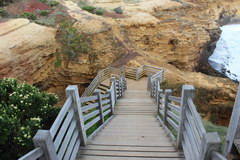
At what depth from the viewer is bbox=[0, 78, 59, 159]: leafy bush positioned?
4.18 metres

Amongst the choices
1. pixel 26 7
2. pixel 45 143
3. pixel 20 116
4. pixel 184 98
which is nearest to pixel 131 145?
pixel 184 98

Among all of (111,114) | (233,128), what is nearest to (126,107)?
(111,114)

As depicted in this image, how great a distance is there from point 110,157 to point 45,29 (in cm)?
1390

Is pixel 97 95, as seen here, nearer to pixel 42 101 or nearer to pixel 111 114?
pixel 42 101

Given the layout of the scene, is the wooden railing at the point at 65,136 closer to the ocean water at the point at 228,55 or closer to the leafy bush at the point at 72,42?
the leafy bush at the point at 72,42

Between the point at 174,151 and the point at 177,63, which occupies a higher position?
the point at 174,151

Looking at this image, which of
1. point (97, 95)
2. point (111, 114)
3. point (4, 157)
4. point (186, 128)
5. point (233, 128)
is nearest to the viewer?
point (233, 128)

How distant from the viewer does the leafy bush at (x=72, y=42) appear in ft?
52.4

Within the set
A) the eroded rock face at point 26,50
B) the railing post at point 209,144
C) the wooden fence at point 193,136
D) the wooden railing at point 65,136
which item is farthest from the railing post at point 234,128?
the eroded rock face at point 26,50

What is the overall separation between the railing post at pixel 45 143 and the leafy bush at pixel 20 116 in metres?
1.88

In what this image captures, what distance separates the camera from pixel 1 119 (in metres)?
3.99

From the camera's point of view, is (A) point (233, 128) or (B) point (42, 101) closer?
(A) point (233, 128)

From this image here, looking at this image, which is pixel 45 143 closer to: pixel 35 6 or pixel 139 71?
pixel 139 71

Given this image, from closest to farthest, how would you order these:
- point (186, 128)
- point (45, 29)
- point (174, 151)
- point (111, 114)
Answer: point (186, 128) < point (174, 151) < point (111, 114) < point (45, 29)
